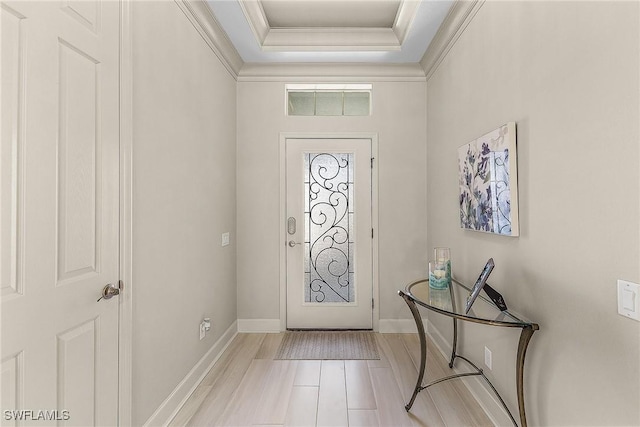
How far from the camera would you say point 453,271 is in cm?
266

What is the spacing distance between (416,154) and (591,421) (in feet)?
8.31

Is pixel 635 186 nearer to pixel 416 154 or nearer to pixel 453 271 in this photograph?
pixel 453 271

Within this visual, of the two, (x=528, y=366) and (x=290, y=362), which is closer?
(x=528, y=366)

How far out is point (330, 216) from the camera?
11.2 feet

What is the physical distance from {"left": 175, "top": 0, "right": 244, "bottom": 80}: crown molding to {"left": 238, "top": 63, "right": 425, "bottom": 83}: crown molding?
179 mm

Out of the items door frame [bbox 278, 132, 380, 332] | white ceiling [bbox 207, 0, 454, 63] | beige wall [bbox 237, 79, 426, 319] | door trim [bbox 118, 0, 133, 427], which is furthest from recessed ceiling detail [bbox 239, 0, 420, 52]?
door trim [bbox 118, 0, 133, 427]

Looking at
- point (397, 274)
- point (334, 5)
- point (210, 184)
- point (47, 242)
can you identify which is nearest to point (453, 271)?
point (397, 274)

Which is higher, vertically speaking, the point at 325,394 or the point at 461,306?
the point at 461,306

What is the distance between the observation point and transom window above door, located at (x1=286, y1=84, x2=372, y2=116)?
346cm

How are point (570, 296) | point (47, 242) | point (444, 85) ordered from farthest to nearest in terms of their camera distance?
point (444, 85), point (570, 296), point (47, 242)

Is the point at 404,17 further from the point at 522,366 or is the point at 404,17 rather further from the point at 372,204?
the point at 522,366

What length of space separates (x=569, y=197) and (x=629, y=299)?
1.48 feet

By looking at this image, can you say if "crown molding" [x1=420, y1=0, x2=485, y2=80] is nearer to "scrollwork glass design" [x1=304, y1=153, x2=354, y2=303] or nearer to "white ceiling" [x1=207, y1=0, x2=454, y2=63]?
"white ceiling" [x1=207, y1=0, x2=454, y2=63]

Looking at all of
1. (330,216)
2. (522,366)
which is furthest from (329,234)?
(522,366)
